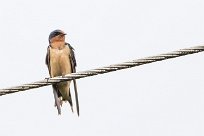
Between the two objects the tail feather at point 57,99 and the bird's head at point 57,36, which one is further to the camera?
the bird's head at point 57,36

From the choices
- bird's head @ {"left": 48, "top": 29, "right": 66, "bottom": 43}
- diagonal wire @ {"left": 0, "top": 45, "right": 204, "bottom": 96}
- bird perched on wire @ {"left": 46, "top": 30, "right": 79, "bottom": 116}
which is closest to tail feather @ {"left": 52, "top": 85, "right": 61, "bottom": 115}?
bird perched on wire @ {"left": 46, "top": 30, "right": 79, "bottom": 116}

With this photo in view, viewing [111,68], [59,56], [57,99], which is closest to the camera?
[111,68]

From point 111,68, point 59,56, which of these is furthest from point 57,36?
point 111,68

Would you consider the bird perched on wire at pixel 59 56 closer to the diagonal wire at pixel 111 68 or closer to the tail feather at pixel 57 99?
the tail feather at pixel 57 99

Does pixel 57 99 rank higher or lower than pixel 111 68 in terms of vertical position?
lower

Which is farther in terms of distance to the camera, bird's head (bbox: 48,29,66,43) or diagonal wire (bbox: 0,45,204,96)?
bird's head (bbox: 48,29,66,43)

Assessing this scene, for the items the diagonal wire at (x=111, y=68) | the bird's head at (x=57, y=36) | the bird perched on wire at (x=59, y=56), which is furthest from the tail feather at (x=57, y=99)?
the diagonal wire at (x=111, y=68)

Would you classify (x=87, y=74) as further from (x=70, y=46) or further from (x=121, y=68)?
(x=70, y=46)

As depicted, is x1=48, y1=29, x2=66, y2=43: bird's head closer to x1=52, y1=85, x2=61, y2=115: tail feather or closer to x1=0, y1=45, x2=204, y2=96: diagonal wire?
x1=52, y1=85, x2=61, y2=115: tail feather

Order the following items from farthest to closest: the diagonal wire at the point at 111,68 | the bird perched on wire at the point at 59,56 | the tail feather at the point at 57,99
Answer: the bird perched on wire at the point at 59,56, the tail feather at the point at 57,99, the diagonal wire at the point at 111,68

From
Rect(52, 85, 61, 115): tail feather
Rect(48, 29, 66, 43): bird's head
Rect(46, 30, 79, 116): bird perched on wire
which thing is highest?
Rect(48, 29, 66, 43): bird's head

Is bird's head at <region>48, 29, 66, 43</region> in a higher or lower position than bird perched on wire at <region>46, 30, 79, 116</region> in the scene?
higher

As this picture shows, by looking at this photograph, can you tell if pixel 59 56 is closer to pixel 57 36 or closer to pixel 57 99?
pixel 57 36

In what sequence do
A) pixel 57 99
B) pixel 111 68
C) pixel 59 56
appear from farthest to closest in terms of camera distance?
1. pixel 57 99
2. pixel 59 56
3. pixel 111 68
